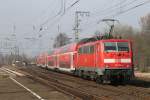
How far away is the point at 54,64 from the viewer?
55594mm

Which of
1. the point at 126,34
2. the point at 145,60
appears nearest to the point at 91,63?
the point at 145,60

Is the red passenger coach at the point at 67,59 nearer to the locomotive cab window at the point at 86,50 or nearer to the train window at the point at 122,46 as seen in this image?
the locomotive cab window at the point at 86,50

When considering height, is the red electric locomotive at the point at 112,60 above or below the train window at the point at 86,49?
below

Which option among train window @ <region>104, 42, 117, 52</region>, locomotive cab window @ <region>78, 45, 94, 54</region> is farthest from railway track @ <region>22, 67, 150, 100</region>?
locomotive cab window @ <region>78, 45, 94, 54</region>

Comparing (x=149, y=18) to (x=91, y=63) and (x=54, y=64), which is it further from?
(x=91, y=63)

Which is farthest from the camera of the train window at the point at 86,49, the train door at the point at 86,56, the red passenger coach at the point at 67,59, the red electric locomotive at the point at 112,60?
the red passenger coach at the point at 67,59

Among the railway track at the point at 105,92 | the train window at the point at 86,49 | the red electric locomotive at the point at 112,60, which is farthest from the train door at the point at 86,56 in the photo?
the railway track at the point at 105,92

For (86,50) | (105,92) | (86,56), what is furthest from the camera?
(86,50)

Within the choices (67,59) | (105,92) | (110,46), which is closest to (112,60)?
(110,46)

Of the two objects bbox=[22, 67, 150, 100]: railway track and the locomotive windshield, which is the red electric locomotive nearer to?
the locomotive windshield

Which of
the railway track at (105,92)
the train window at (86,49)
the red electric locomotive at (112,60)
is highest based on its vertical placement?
the train window at (86,49)

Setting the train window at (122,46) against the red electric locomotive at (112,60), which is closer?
→ the red electric locomotive at (112,60)

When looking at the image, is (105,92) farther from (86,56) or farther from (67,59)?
(67,59)

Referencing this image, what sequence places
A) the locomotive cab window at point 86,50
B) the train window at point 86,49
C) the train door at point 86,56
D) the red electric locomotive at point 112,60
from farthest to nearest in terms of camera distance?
the train window at point 86,49 < the locomotive cab window at point 86,50 < the train door at point 86,56 < the red electric locomotive at point 112,60
